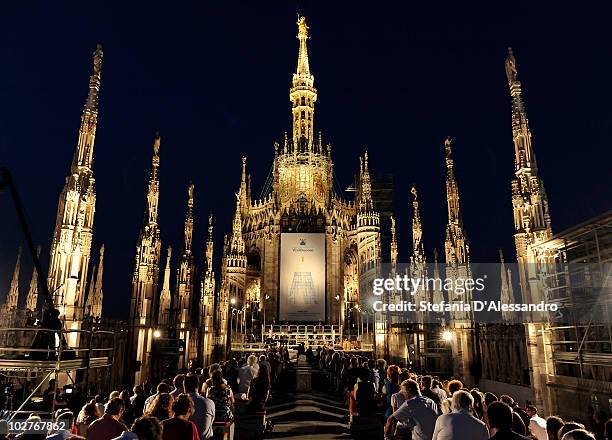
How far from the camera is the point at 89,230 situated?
17359 mm

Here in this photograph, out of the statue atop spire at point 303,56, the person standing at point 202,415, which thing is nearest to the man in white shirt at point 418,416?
the person standing at point 202,415

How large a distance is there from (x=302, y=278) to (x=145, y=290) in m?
25.3

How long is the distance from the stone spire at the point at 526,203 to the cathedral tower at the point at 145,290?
→ 1577cm

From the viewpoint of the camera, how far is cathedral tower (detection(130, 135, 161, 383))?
19.2 m

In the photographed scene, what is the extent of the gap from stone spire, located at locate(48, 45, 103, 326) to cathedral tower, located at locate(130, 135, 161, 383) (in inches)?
104

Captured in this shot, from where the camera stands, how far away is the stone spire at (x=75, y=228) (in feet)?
50.1

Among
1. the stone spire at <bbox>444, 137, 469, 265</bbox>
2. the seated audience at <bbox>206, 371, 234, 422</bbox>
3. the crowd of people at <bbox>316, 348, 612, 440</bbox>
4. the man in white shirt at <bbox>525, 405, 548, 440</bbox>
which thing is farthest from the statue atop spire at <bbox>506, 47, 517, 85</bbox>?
the seated audience at <bbox>206, 371, 234, 422</bbox>

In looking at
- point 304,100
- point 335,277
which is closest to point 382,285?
point 335,277

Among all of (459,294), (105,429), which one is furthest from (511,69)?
(105,429)

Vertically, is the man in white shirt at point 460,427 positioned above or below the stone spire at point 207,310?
below

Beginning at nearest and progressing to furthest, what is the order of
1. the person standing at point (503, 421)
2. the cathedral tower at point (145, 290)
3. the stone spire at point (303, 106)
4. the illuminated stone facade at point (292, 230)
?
1. the person standing at point (503, 421)
2. the cathedral tower at point (145, 290)
3. the illuminated stone facade at point (292, 230)
4. the stone spire at point (303, 106)

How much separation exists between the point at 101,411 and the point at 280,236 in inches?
1584

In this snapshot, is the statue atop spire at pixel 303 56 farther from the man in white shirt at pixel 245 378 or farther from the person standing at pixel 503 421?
the person standing at pixel 503 421

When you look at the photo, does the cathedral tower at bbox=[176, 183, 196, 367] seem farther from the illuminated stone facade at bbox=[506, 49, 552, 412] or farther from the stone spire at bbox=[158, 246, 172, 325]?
the illuminated stone facade at bbox=[506, 49, 552, 412]
